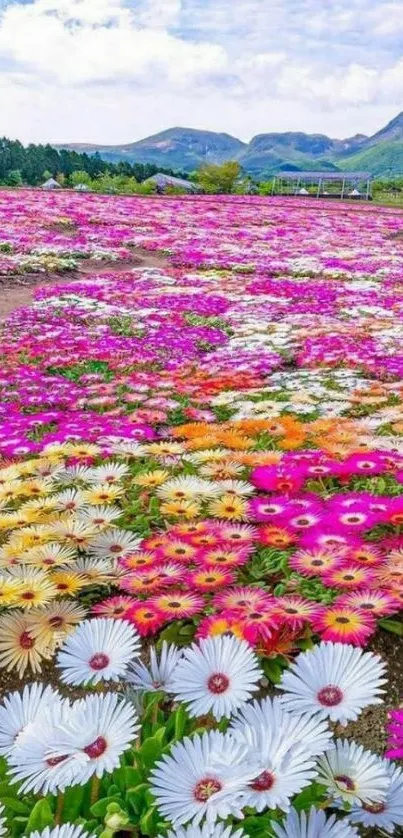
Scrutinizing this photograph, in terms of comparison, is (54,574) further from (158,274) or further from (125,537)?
(158,274)

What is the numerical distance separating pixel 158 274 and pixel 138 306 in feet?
11.1

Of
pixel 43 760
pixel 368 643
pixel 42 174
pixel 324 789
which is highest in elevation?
pixel 42 174

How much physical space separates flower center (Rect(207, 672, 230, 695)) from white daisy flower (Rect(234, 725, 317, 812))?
16 cm

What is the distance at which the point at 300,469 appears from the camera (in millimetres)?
3371

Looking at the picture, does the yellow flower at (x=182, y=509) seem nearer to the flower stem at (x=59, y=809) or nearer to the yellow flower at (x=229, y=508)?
the yellow flower at (x=229, y=508)

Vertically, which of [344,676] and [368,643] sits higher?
[344,676]

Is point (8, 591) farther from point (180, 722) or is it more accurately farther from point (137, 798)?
point (137, 798)

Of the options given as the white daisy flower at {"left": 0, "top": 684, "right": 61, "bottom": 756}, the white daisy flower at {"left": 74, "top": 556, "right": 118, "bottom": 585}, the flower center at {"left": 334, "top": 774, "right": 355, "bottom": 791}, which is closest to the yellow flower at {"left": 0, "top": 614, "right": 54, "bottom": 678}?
the white daisy flower at {"left": 74, "top": 556, "right": 118, "bottom": 585}

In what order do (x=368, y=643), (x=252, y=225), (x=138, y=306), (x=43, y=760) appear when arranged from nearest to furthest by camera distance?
(x=43, y=760) → (x=368, y=643) → (x=138, y=306) → (x=252, y=225)

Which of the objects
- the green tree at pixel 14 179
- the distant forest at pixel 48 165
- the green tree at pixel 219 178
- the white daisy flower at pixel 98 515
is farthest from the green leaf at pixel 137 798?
the distant forest at pixel 48 165

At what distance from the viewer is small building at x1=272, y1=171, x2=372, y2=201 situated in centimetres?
6450

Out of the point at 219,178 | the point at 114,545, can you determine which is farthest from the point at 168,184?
the point at 114,545

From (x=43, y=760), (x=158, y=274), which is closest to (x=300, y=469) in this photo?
(x=43, y=760)

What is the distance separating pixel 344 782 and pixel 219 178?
6840cm
